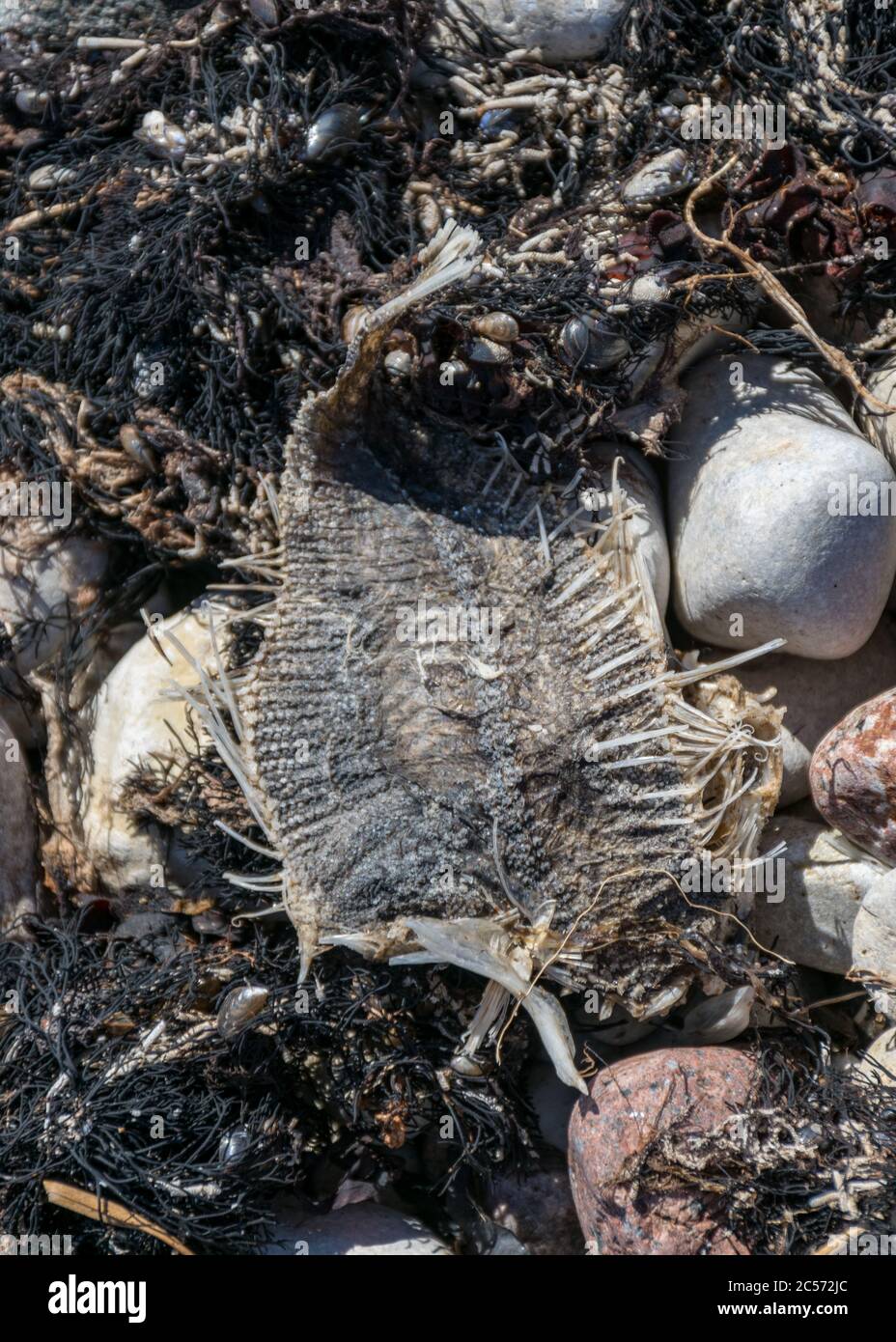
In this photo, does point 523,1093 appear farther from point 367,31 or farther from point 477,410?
point 367,31

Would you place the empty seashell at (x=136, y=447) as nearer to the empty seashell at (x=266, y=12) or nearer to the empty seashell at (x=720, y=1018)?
the empty seashell at (x=266, y=12)

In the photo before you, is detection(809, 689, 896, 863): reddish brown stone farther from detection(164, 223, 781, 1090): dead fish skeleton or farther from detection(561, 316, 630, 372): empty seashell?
detection(561, 316, 630, 372): empty seashell

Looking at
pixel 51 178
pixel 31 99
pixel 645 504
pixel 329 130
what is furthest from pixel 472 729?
pixel 31 99

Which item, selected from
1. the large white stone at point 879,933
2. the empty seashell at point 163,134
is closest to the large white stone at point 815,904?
the large white stone at point 879,933

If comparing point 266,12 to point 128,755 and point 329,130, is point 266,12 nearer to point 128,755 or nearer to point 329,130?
point 329,130

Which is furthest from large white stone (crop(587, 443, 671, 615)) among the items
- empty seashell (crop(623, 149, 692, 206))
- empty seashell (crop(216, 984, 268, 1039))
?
empty seashell (crop(216, 984, 268, 1039))

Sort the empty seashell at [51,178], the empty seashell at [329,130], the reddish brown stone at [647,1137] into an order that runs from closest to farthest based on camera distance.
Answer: the reddish brown stone at [647,1137]
the empty seashell at [329,130]
the empty seashell at [51,178]
